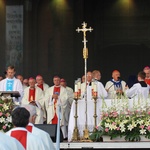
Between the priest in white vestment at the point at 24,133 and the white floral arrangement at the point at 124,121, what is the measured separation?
6311mm

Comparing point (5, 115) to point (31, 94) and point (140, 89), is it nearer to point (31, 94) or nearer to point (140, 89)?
point (140, 89)

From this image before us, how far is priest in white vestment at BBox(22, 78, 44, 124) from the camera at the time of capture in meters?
16.0

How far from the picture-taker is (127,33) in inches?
Result: 797

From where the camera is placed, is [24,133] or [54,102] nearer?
[24,133]

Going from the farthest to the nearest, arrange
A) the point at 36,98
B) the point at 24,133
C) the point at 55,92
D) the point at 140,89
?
the point at 36,98 < the point at 55,92 < the point at 140,89 < the point at 24,133

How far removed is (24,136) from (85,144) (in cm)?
632

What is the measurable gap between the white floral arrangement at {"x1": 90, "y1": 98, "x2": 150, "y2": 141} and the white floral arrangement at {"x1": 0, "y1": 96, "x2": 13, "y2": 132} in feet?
5.29

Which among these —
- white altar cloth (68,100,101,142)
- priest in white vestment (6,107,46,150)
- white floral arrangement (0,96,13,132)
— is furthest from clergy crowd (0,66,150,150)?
priest in white vestment (6,107,46,150)

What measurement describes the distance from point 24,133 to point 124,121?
6420mm

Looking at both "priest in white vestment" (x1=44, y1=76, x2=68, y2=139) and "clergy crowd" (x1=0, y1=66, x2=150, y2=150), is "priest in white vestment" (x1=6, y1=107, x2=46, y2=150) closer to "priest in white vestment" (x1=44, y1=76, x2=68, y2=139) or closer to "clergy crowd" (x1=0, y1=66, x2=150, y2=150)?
"clergy crowd" (x1=0, y1=66, x2=150, y2=150)

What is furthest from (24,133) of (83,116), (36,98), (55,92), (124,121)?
(36,98)

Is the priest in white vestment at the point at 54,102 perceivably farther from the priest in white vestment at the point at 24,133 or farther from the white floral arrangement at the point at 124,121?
the priest in white vestment at the point at 24,133

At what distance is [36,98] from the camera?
16219 millimetres

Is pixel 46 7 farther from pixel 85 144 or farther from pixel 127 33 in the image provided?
pixel 85 144
